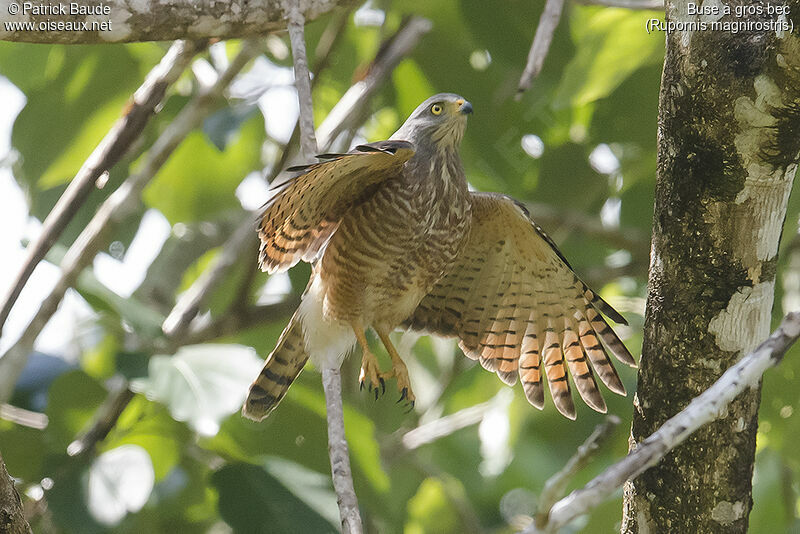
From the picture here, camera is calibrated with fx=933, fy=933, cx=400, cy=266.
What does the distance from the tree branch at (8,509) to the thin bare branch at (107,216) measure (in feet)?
6.04

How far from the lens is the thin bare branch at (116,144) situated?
3.74m

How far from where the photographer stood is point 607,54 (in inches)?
148

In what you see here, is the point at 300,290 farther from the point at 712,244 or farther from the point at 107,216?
the point at 712,244

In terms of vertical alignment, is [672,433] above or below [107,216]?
below

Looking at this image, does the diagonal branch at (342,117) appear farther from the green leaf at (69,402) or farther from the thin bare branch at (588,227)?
the thin bare branch at (588,227)

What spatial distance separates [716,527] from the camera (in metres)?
2.54

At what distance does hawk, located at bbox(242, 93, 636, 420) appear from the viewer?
3.63 metres

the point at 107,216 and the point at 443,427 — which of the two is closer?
the point at 107,216

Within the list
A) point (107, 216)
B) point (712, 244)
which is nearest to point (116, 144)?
point (107, 216)

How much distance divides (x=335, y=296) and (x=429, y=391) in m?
2.62

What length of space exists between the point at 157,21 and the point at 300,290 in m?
2.09

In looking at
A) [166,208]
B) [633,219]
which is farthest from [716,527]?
[166,208]

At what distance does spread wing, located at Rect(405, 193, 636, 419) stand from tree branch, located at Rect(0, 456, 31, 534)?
2.24 metres

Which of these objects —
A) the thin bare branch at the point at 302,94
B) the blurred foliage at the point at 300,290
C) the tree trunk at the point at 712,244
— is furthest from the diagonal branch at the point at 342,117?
the tree trunk at the point at 712,244
